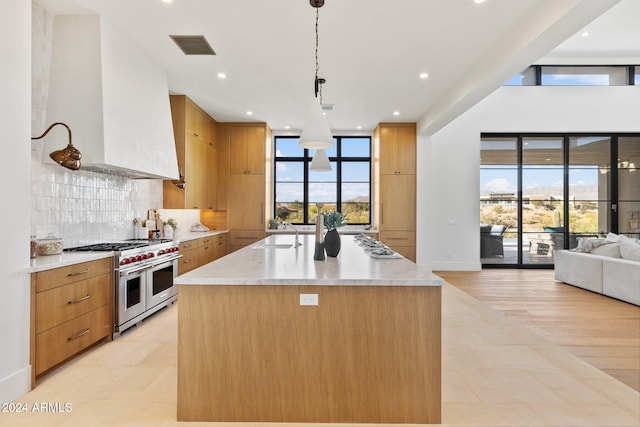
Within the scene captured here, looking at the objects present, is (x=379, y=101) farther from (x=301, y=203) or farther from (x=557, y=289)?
(x=557, y=289)

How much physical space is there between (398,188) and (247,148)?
2.98 meters

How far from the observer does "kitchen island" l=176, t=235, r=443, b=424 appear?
1844 millimetres

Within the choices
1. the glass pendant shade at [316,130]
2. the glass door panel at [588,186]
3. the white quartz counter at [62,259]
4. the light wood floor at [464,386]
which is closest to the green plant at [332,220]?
the glass pendant shade at [316,130]

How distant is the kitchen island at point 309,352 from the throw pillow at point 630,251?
4359mm

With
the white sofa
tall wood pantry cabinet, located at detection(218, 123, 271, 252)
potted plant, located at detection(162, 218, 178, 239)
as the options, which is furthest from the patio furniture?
potted plant, located at detection(162, 218, 178, 239)

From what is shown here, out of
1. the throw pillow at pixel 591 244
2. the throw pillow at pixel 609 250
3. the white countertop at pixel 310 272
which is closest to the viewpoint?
the white countertop at pixel 310 272

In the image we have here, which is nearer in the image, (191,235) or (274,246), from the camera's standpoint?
(274,246)

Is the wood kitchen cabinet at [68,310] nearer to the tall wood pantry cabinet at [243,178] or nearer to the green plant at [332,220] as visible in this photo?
the green plant at [332,220]

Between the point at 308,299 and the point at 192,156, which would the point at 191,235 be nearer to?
the point at 192,156

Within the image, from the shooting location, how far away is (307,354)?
73.4 inches

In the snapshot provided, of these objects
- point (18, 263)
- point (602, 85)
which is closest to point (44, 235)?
point (18, 263)

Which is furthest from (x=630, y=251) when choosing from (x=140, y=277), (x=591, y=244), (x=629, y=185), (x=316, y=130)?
(x=140, y=277)

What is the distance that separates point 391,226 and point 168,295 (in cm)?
404

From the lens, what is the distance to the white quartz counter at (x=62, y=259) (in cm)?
234
